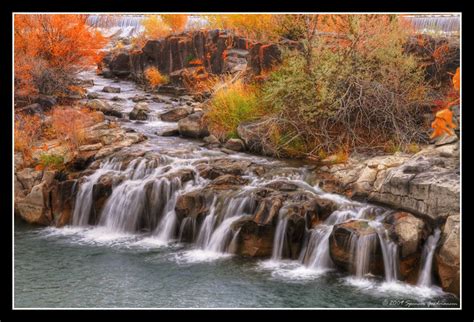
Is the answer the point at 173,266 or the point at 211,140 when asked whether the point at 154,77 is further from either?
the point at 173,266

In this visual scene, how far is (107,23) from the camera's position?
9.42 meters

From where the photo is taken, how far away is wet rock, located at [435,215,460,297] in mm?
6637

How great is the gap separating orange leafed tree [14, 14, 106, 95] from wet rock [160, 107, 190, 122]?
5.70 ft

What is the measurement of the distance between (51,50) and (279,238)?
5.43 m

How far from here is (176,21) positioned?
9.15 meters

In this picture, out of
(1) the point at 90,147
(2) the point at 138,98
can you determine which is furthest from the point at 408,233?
(2) the point at 138,98

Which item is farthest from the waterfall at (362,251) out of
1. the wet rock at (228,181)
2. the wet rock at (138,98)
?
the wet rock at (138,98)

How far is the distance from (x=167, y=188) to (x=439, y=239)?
3916 mm

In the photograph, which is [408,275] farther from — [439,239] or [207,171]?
[207,171]

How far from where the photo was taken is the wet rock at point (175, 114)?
11.7m

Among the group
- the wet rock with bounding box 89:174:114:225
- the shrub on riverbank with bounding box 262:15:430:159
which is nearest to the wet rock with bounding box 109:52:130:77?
the wet rock with bounding box 89:174:114:225

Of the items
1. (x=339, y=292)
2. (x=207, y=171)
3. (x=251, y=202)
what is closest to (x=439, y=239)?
(x=339, y=292)

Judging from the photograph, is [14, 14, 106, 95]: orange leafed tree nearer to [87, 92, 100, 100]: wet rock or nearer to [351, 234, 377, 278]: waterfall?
[87, 92, 100, 100]: wet rock

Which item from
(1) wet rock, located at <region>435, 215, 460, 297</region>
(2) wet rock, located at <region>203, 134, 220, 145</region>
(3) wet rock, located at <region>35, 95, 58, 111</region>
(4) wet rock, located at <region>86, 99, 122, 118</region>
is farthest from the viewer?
(4) wet rock, located at <region>86, 99, 122, 118</region>
